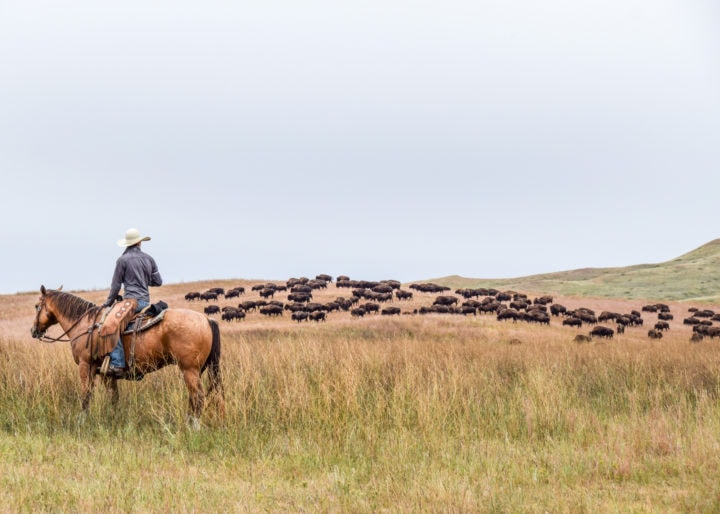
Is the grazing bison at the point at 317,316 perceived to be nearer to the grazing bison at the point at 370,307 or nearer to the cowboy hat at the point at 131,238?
the grazing bison at the point at 370,307

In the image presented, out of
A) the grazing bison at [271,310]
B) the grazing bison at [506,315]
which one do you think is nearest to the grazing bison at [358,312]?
the grazing bison at [271,310]

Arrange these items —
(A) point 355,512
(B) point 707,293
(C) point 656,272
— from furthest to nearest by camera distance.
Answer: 1. (C) point 656,272
2. (B) point 707,293
3. (A) point 355,512

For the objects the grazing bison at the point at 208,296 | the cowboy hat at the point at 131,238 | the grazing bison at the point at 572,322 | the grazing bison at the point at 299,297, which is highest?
the cowboy hat at the point at 131,238

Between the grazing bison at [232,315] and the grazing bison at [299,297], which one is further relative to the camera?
the grazing bison at [299,297]

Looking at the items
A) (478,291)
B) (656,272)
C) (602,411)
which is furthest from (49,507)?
(656,272)

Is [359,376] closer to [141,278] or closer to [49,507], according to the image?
[141,278]

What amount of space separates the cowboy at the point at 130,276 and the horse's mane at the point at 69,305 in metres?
0.85

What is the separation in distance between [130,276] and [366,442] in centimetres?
489

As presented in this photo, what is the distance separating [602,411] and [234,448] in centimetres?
632

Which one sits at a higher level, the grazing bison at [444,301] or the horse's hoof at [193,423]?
the grazing bison at [444,301]

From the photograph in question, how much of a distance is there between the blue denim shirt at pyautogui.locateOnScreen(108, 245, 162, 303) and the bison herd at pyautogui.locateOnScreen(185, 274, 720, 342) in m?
21.1

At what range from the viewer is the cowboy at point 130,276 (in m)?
9.82

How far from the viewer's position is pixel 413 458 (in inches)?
291

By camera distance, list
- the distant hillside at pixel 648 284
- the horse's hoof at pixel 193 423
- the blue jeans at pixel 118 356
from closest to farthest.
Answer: the horse's hoof at pixel 193 423, the blue jeans at pixel 118 356, the distant hillside at pixel 648 284
